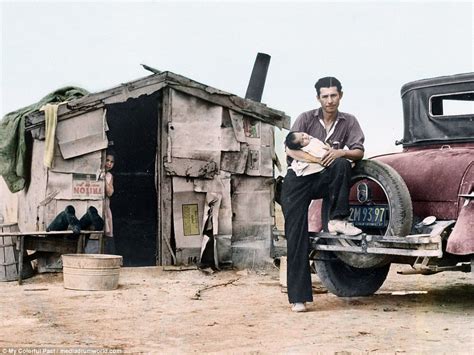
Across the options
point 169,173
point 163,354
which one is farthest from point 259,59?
point 163,354

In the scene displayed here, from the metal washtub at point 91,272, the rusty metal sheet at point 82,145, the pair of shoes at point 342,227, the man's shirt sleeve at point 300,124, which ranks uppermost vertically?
the rusty metal sheet at point 82,145

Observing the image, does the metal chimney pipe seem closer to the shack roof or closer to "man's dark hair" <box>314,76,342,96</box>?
the shack roof

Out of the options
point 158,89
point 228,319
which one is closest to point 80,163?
point 158,89

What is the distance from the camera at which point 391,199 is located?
263 inches

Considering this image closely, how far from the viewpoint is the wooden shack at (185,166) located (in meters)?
11.3

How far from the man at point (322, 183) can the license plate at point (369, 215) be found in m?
0.32

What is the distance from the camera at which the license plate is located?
709cm

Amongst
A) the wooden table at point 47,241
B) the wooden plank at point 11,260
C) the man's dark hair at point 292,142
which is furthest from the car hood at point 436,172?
the wooden plank at point 11,260

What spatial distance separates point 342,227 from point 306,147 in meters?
0.86

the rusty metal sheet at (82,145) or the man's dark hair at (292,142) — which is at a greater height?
the rusty metal sheet at (82,145)

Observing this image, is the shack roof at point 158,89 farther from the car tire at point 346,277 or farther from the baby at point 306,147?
the baby at point 306,147

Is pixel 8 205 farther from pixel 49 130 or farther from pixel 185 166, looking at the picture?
pixel 185 166

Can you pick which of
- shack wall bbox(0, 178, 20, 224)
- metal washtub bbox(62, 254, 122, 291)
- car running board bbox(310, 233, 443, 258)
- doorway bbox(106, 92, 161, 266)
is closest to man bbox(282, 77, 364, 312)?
car running board bbox(310, 233, 443, 258)

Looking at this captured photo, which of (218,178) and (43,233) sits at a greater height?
(218,178)
